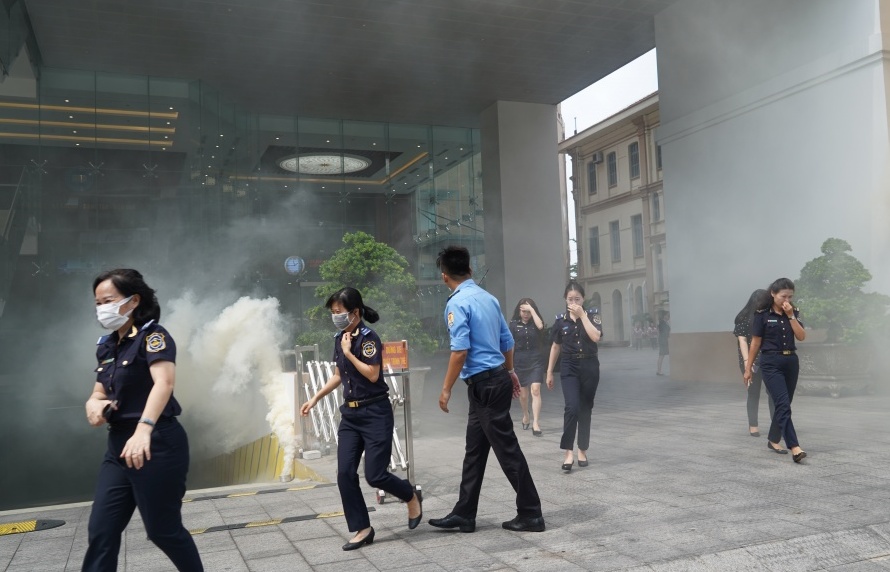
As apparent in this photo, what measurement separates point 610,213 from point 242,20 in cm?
2572

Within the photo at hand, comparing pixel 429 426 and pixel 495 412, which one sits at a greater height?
pixel 495 412

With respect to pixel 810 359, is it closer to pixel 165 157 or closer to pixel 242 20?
pixel 242 20

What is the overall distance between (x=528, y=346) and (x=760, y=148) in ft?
17.9

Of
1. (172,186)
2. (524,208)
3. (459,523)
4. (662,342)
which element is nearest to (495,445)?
(459,523)

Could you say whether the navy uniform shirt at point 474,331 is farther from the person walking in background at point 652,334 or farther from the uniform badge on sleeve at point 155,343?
the person walking in background at point 652,334

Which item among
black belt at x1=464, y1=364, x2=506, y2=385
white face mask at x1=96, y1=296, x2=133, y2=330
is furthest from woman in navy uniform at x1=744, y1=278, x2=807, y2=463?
white face mask at x1=96, y1=296, x2=133, y2=330

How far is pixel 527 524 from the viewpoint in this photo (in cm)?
381

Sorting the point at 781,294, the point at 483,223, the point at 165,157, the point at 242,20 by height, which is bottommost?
the point at 781,294

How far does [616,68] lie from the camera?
1482cm

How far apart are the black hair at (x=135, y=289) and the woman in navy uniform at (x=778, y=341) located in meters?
4.41

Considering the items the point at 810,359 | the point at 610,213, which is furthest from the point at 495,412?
the point at 610,213

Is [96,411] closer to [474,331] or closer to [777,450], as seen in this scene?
[474,331]

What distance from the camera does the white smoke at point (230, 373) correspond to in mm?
9844

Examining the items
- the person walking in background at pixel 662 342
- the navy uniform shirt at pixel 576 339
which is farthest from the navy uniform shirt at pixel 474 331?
the person walking in background at pixel 662 342
